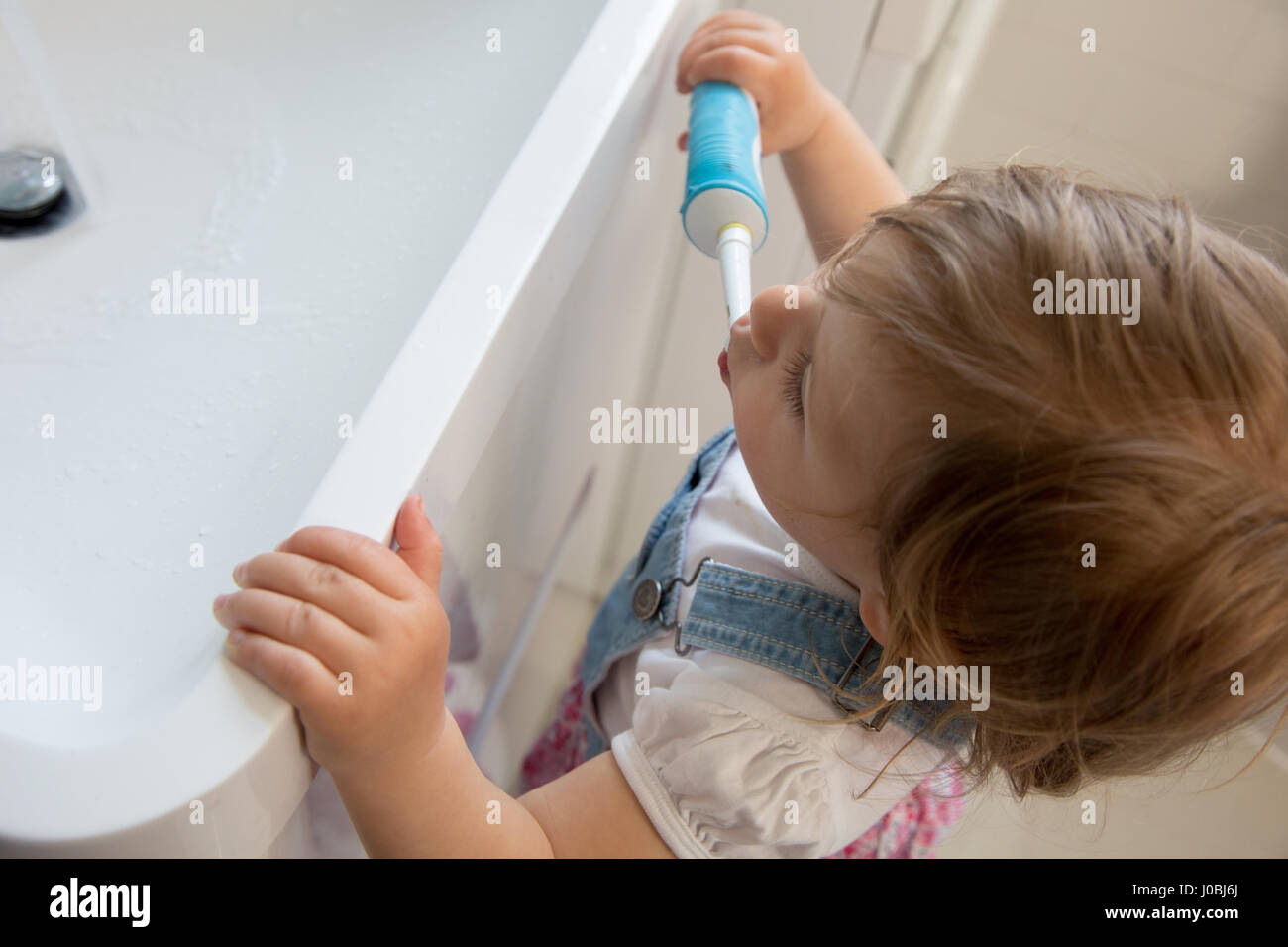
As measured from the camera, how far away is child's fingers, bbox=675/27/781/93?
55cm

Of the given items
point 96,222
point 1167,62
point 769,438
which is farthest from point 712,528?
point 1167,62

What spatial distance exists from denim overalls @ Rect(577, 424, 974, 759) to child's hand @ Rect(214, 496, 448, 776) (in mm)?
170

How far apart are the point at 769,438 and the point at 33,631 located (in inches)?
11.3

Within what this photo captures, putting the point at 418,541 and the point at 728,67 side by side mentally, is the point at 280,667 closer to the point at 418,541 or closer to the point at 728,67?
the point at 418,541

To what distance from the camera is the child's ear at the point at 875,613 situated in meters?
0.40

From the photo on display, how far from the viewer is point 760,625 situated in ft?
1.52

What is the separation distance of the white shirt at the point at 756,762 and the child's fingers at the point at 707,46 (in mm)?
283

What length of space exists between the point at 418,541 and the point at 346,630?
39mm

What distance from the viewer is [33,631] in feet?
1.11

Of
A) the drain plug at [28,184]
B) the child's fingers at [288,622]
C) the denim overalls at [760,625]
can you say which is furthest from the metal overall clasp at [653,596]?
the drain plug at [28,184]

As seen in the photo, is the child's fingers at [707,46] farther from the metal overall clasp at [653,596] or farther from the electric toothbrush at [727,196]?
the metal overall clasp at [653,596]

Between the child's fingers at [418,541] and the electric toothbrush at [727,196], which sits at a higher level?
the electric toothbrush at [727,196]

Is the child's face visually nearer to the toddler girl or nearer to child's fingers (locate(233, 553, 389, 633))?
the toddler girl

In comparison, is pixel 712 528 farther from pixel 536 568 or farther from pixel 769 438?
pixel 536 568
